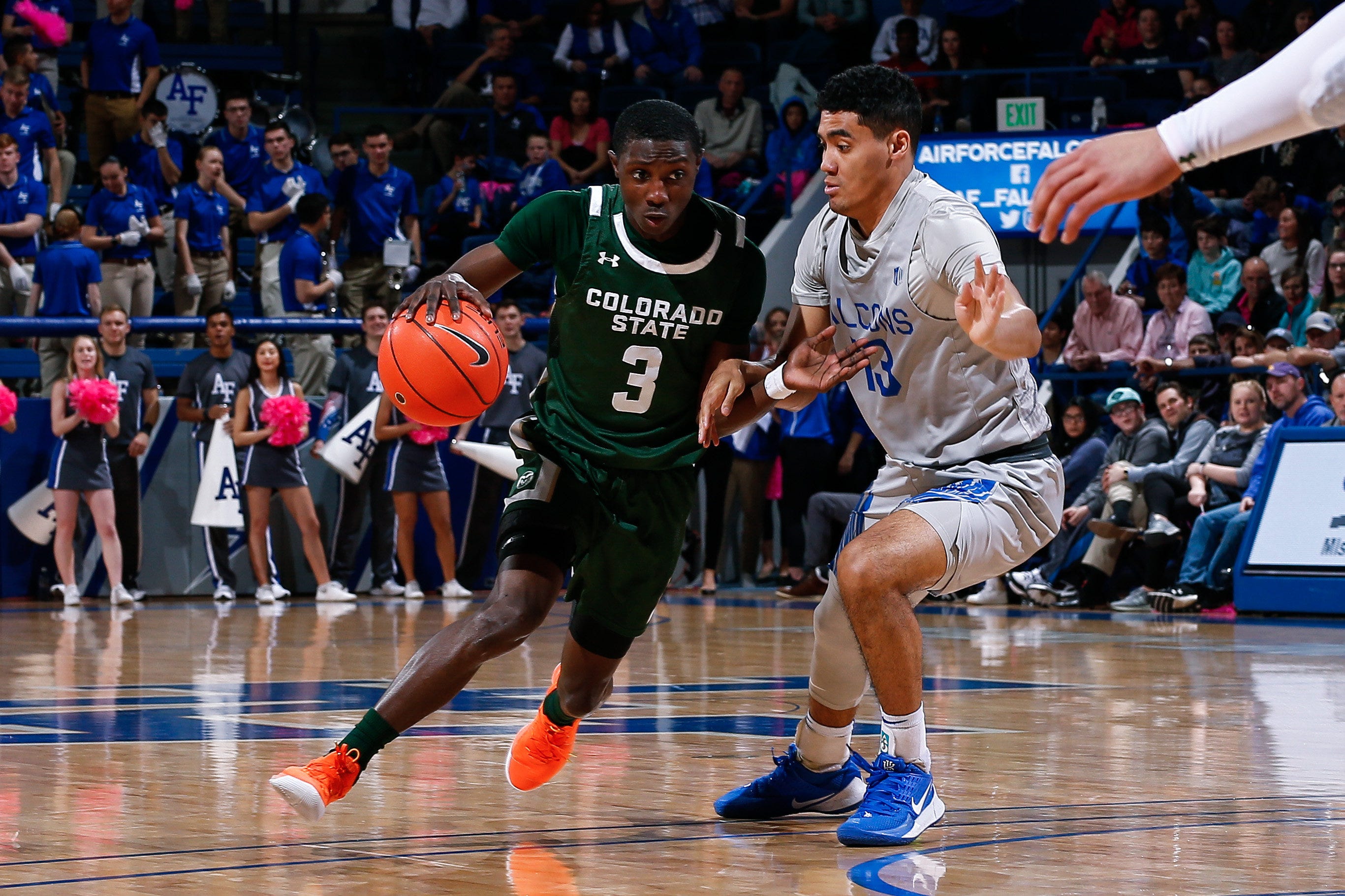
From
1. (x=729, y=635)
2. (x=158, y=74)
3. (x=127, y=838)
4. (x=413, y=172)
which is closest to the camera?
(x=127, y=838)

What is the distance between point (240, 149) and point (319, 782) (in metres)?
13.5

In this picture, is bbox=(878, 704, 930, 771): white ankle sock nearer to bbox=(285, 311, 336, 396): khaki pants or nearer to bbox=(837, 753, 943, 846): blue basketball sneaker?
bbox=(837, 753, 943, 846): blue basketball sneaker

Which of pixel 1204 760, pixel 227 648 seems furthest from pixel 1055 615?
pixel 1204 760

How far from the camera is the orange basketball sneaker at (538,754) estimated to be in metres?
5.00

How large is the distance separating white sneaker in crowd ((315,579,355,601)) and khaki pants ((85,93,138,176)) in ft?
18.2

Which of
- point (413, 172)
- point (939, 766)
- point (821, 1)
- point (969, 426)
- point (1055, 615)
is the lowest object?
point (1055, 615)

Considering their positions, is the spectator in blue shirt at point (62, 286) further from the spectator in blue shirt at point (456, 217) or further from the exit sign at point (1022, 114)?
the exit sign at point (1022, 114)

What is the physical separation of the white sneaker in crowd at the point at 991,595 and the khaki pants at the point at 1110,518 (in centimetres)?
81

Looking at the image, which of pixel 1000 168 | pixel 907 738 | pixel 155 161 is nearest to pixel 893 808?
pixel 907 738

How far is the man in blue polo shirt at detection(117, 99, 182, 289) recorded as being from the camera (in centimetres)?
1648

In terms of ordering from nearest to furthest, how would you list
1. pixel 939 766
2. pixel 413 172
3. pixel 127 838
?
pixel 127 838
pixel 939 766
pixel 413 172

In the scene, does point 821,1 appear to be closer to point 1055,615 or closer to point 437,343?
point 1055,615

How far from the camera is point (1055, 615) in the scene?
1281 centimetres

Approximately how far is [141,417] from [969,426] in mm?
10623
